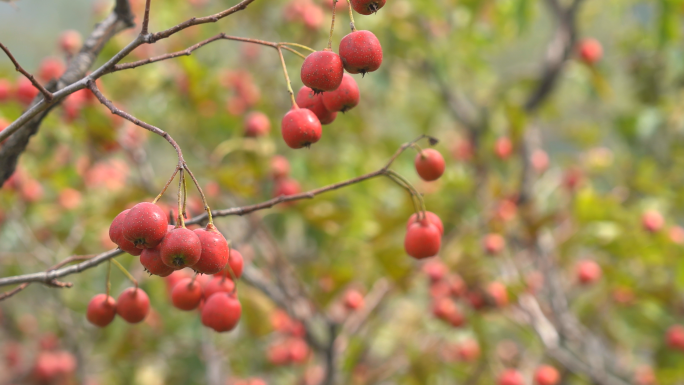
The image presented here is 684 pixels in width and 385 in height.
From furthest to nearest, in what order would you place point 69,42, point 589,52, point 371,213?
point 589,52
point 69,42
point 371,213

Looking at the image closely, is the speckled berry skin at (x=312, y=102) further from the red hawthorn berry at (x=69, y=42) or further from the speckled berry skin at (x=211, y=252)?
the red hawthorn berry at (x=69, y=42)

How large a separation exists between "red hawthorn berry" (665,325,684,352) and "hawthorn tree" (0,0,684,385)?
19 millimetres

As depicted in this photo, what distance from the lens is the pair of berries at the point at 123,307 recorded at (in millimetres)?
1477

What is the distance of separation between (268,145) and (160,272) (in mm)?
2036

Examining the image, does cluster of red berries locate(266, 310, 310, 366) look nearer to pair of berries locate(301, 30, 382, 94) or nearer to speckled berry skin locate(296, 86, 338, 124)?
speckled berry skin locate(296, 86, 338, 124)

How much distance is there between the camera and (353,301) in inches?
140

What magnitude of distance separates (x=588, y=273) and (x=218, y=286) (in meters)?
3.25

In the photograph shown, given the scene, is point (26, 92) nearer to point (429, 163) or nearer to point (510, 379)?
point (429, 163)

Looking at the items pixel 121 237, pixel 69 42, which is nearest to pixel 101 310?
pixel 121 237

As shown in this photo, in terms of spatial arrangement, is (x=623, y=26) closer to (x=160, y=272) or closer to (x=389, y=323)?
(x=389, y=323)

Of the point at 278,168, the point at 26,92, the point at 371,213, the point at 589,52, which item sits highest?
the point at 26,92

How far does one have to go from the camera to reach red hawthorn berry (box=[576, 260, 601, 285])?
13.0ft

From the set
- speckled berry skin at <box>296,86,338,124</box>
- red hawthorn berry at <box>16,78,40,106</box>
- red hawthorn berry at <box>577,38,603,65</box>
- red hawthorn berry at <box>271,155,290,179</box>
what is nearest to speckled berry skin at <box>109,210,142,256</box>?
speckled berry skin at <box>296,86,338,124</box>

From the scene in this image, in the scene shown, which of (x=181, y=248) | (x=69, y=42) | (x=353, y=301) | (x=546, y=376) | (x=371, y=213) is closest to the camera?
(x=181, y=248)
